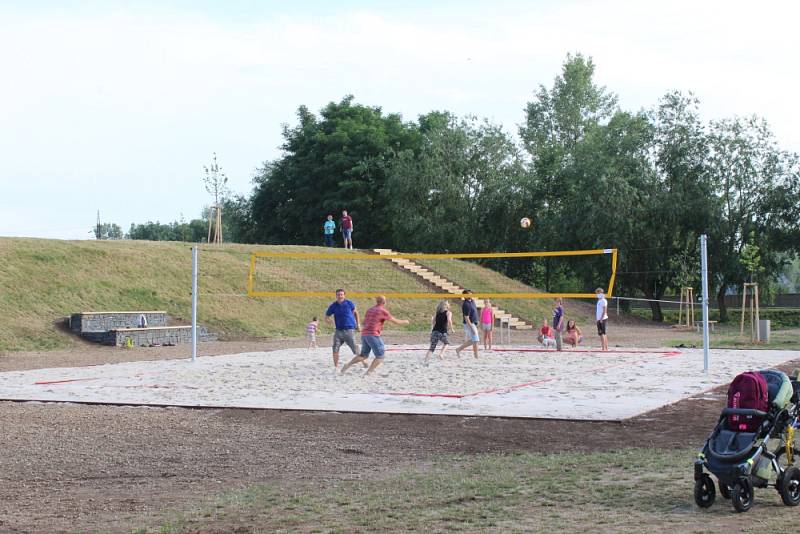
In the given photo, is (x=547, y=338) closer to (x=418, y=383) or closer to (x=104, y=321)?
(x=418, y=383)

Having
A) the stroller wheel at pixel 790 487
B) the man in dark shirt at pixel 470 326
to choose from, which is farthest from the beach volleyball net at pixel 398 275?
the stroller wheel at pixel 790 487

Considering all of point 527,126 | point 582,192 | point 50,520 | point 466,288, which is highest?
point 527,126

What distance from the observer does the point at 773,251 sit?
41750mm

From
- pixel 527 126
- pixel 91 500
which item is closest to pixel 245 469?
pixel 91 500

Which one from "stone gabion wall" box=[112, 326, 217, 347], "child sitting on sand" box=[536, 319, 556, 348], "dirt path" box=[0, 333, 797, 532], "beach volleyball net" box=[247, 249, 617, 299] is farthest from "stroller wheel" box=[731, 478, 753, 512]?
"beach volleyball net" box=[247, 249, 617, 299]

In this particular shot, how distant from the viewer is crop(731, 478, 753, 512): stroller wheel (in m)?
6.13

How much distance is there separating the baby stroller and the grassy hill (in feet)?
66.4

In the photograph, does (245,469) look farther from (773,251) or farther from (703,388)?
(773,251)

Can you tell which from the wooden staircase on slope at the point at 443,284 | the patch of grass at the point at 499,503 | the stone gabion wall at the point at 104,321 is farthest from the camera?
the wooden staircase on slope at the point at 443,284

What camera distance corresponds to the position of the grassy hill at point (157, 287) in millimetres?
26109

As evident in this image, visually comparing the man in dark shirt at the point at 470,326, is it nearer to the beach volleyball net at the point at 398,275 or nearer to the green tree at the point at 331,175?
the beach volleyball net at the point at 398,275

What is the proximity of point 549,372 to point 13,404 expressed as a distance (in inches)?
341

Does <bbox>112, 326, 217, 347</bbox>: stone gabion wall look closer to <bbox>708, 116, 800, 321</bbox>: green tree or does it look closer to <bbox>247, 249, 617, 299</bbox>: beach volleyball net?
<bbox>247, 249, 617, 299</bbox>: beach volleyball net

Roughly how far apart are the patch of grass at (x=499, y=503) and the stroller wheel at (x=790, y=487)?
0.07 meters
